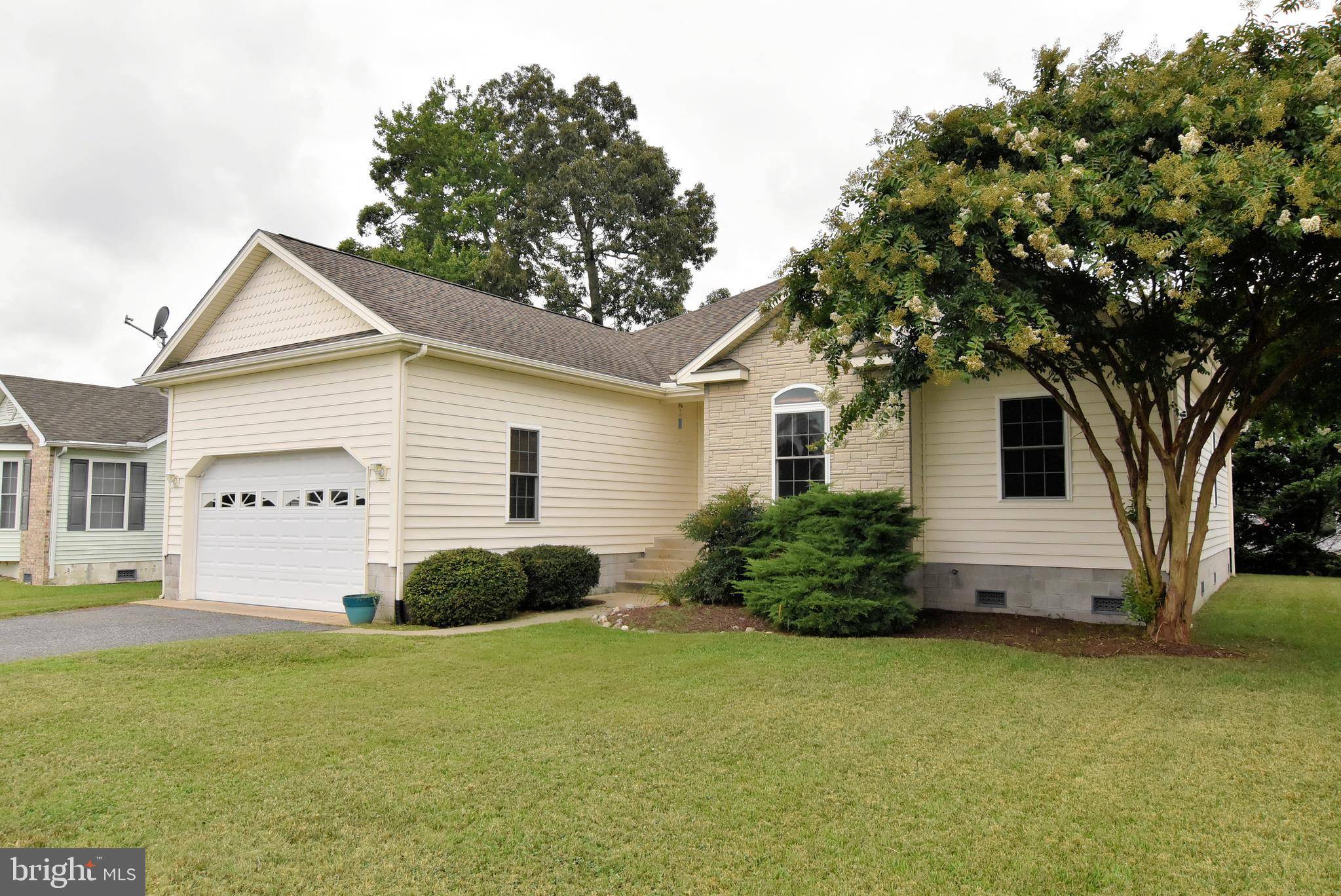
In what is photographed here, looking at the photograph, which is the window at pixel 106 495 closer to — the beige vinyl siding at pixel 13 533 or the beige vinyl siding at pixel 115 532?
the beige vinyl siding at pixel 115 532

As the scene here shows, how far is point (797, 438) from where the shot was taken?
1389 centimetres

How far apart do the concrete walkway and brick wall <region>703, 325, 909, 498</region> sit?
2.21 meters

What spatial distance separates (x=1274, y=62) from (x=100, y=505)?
73.9ft

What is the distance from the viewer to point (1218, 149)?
7355 mm

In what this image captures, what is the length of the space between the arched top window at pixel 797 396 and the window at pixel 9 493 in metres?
17.5

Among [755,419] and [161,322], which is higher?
[161,322]

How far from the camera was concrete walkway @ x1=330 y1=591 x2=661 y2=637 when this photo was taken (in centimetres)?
1105

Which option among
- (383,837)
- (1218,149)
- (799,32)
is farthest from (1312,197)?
(799,32)

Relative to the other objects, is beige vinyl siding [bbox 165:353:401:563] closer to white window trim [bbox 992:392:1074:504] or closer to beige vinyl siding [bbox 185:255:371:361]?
beige vinyl siding [bbox 185:255:371:361]

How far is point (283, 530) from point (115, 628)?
2.76 meters

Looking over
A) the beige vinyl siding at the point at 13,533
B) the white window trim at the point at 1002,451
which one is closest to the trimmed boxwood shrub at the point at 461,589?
the white window trim at the point at 1002,451

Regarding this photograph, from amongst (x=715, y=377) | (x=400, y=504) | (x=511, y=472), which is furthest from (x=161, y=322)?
(x=715, y=377)

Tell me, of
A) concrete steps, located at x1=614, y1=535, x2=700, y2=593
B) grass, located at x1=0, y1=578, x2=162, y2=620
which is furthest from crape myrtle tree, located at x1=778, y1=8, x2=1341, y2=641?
grass, located at x1=0, y1=578, x2=162, y2=620

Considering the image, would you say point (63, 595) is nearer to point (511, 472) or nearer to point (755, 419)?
point (511, 472)
